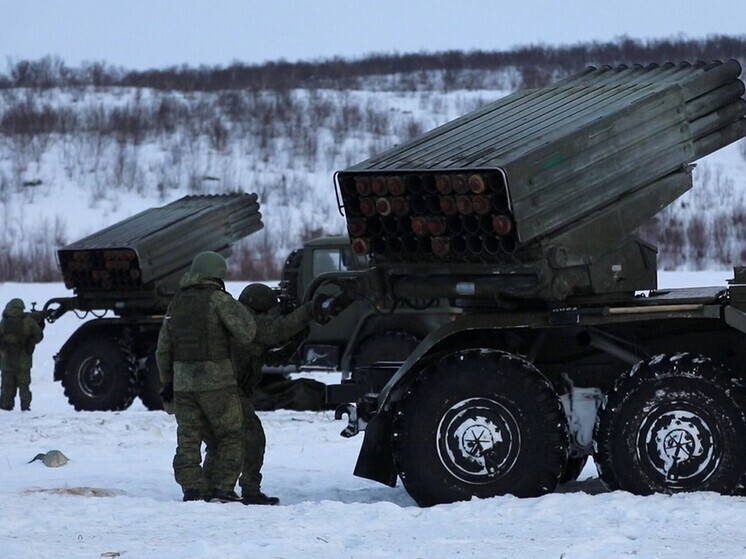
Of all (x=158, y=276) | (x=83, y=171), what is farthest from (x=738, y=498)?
(x=83, y=171)

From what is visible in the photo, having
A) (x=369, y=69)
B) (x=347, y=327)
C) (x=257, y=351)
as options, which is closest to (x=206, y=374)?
(x=257, y=351)

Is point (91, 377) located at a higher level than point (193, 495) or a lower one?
higher

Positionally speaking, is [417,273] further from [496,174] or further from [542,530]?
[542,530]

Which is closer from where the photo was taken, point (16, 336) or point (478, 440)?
point (478, 440)

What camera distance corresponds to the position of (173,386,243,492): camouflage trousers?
8.78m

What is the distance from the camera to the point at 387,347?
15.4 m

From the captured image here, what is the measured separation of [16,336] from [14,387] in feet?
2.13

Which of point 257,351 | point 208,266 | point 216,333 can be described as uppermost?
point 208,266

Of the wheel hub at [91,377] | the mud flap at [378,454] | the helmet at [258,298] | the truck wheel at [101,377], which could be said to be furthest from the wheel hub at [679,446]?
the wheel hub at [91,377]

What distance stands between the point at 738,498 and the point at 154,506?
128 inches

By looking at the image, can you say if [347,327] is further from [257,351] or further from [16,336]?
[257,351]

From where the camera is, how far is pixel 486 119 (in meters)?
9.09

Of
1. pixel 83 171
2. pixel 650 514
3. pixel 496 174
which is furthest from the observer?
pixel 83 171

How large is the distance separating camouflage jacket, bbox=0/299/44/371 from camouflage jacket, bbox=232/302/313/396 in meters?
9.35
